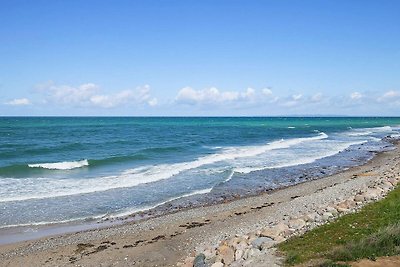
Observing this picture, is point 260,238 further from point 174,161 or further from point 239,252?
point 174,161

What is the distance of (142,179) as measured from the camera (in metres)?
26.8

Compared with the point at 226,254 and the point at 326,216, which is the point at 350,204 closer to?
the point at 326,216

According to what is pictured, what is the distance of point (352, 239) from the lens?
10.3 metres

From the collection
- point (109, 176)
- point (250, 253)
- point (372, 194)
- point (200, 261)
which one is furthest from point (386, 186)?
point (109, 176)

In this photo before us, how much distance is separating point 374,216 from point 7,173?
85.6 ft

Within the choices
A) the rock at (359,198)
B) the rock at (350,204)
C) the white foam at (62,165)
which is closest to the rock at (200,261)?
the rock at (350,204)

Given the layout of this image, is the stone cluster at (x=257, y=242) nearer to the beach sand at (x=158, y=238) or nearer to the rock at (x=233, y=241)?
the rock at (x=233, y=241)

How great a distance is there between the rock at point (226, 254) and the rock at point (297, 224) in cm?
214

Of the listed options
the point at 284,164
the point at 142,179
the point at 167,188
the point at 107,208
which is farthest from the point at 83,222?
the point at 284,164

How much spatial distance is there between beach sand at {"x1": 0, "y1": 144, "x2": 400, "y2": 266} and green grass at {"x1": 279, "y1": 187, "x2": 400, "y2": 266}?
336cm

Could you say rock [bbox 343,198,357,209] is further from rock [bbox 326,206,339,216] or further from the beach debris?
rock [bbox 326,206,339,216]

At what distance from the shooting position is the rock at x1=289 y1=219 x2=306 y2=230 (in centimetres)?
1215

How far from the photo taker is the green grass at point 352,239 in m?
9.39

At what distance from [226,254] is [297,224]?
259 centimetres
